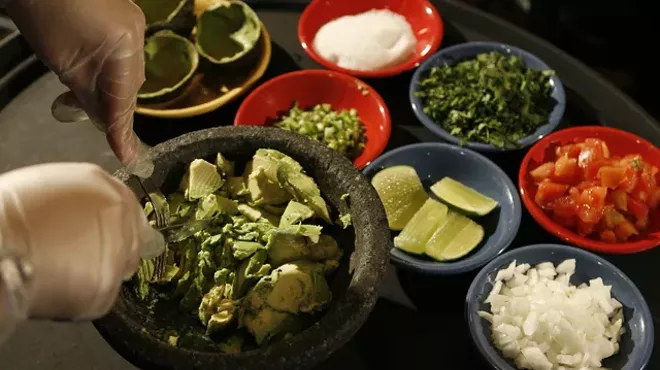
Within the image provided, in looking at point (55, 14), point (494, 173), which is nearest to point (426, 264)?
point (494, 173)

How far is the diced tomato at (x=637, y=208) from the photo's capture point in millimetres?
1446

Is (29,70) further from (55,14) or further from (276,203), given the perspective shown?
(276,203)

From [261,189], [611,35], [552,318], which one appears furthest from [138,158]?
[611,35]

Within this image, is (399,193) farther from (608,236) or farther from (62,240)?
(62,240)

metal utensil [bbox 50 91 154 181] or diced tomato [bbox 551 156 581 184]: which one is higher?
metal utensil [bbox 50 91 154 181]

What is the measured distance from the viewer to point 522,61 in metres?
1.78

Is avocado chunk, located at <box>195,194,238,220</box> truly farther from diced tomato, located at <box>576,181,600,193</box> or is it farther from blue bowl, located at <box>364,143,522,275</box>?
diced tomato, located at <box>576,181,600,193</box>

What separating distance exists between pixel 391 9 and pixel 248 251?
114 centimetres

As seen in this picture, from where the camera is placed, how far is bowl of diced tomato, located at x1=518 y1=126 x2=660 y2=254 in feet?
4.67

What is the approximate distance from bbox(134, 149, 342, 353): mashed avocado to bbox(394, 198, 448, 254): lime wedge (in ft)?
0.73

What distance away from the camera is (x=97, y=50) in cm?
117

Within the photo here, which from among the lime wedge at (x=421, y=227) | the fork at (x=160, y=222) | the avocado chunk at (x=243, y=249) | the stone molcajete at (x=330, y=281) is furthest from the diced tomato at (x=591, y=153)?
the fork at (x=160, y=222)

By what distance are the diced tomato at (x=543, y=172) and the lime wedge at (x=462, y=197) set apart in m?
0.12

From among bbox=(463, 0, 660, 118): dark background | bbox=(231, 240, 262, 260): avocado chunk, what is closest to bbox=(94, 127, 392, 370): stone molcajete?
bbox=(231, 240, 262, 260): avocado chunk
